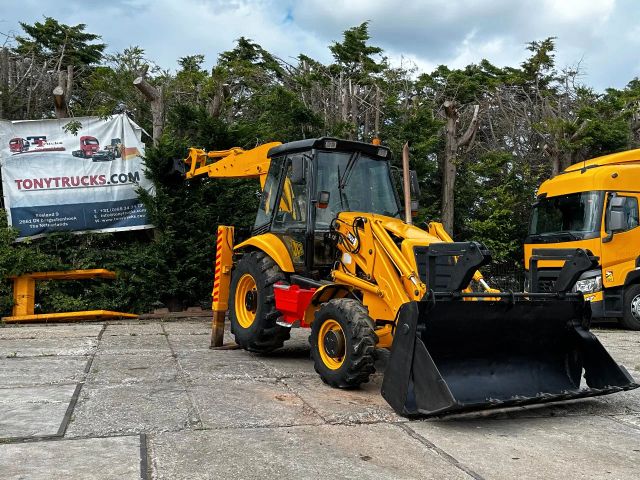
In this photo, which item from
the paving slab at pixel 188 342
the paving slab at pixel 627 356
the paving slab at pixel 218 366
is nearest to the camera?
the paving slab at pixel 218 366

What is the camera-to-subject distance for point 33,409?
5281mm

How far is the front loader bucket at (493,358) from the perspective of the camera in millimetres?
5016

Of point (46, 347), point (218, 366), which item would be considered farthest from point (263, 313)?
point (46, 347)

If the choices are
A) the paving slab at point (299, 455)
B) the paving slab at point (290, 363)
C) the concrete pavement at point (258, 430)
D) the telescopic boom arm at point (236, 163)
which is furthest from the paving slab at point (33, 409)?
the telescopic boom arm at point (236, 163)

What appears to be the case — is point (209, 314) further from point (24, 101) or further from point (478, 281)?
point (478, 281)

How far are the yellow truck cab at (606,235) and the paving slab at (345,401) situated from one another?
20.4 feet

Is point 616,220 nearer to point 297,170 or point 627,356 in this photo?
point 627,356

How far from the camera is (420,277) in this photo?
5.97 m

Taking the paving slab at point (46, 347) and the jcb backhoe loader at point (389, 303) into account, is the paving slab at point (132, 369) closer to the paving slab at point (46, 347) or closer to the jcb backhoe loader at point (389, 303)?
the paving slab at point (46, 347)

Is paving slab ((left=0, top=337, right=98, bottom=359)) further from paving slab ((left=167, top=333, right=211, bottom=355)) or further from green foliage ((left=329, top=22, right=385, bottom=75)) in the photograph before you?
green foliage ((left=329, top=22, right=385, bottom=75))

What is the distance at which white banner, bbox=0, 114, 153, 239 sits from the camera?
37.6 ft

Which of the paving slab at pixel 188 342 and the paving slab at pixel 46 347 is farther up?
the paving slab at pixel 188 342

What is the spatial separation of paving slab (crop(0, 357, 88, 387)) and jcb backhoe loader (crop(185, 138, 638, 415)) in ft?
6.59

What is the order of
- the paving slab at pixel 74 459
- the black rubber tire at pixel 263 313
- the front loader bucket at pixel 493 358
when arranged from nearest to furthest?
the paving slab at pixel 74 459, the front loader bucket at pixel 493 358, the black rubber tire at pixel 263 313
